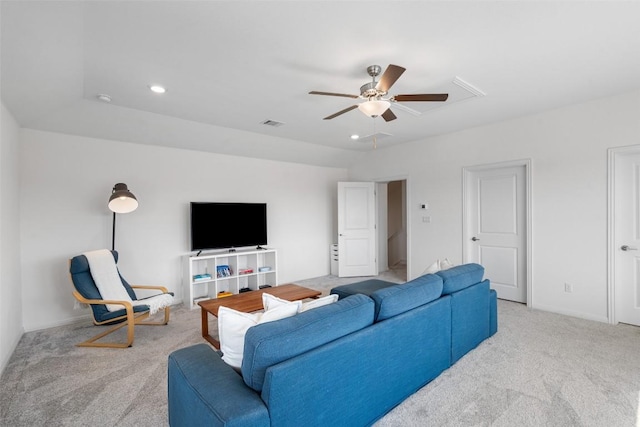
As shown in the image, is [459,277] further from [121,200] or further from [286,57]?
[121,200]

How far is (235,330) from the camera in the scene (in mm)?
1629

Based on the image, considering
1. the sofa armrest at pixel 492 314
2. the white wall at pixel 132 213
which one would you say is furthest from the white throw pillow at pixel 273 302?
the white wall at pixel 132 213

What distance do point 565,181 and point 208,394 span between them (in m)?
4.41

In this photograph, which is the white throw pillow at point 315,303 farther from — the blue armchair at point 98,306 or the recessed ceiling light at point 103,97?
the recessed ceiling light at point 103,97

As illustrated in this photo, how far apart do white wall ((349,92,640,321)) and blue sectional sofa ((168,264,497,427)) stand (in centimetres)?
239

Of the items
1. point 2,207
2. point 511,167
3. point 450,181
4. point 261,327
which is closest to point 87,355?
point 2,207

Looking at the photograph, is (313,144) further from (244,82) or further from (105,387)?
(105,387)

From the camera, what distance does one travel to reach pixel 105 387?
2340 mm

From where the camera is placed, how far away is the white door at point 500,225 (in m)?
4.23

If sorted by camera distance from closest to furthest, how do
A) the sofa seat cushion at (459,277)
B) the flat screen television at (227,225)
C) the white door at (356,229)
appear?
the sofa seat cushion at (459,277) → the flat screen television at (227,225) → the white door at (356,229)

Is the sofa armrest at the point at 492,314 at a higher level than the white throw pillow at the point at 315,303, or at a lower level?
lower

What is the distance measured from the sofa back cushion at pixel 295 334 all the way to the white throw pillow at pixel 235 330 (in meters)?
0.18

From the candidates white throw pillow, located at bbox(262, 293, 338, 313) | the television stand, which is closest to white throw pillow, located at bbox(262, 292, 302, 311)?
white throw pillow, located at bbox(262, 293, 338, 313)

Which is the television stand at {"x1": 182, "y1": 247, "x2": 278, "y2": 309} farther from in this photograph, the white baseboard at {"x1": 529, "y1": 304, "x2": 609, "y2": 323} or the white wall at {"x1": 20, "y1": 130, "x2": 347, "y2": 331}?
the white baseboard at {"x1": 529, "y1": 304, "x2": 609, "y2": 323}
